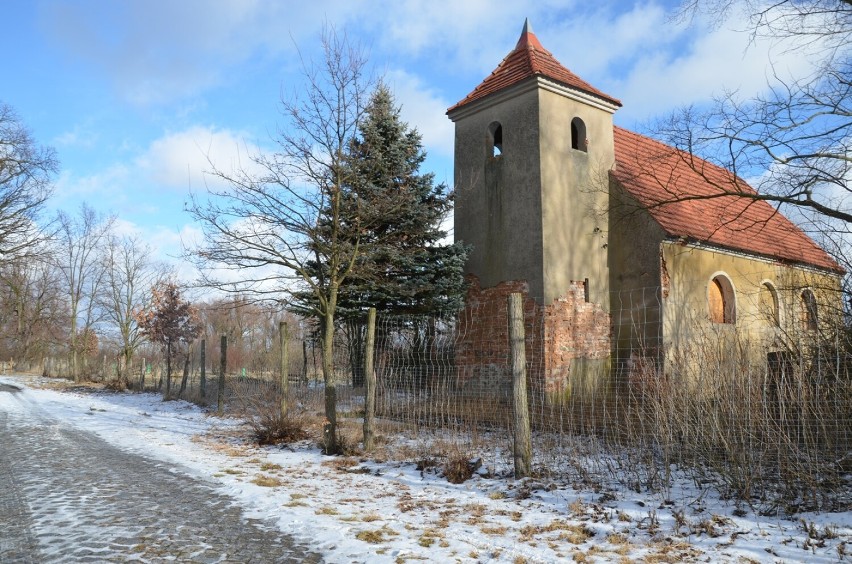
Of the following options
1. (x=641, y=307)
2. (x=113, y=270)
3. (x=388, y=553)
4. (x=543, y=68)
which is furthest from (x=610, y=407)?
(x=113, y=270)

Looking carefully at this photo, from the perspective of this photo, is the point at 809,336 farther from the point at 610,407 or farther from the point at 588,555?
the point at 610,407

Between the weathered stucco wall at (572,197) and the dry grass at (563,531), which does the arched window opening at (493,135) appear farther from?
the dry grass at (563,531)

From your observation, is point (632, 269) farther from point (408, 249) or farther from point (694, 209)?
point (408, 249)

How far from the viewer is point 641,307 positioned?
47.1ft

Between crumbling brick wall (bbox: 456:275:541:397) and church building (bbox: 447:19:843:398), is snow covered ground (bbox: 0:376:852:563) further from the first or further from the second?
church building (bbox: 447:19:843:398)

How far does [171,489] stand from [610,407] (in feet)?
25.2

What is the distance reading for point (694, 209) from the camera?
16.7m

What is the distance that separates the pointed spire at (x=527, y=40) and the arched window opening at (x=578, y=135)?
2.73 metres

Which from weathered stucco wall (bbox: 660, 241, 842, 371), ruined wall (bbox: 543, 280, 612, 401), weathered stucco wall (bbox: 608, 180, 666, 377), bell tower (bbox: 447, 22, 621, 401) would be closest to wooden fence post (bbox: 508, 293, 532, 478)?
weathered stucco wall (bbox: 660, 241, 842, 371)

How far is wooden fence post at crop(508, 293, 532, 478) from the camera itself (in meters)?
6.66

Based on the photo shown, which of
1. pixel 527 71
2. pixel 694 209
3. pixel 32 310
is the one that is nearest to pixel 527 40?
pixel 527 71

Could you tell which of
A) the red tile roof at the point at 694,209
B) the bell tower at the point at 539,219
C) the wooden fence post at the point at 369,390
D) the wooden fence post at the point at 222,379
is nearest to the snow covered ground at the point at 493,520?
the wooden fence post at the point at 369,390

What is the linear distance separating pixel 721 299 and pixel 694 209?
2741 millimetres

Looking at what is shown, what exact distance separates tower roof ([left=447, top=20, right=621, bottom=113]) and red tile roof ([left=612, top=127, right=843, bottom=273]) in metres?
2.16
